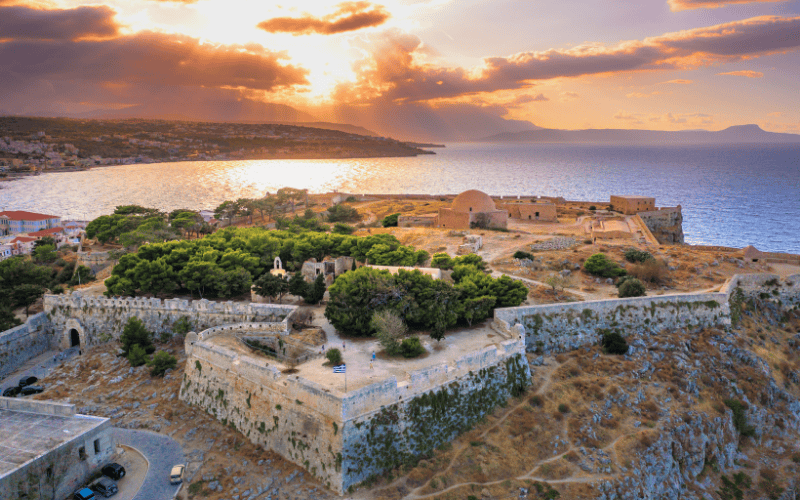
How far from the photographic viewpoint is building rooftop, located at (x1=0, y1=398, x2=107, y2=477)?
21438mm

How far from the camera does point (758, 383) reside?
31609 mm

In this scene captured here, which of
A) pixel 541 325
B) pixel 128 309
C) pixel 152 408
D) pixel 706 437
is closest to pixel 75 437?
pixel 152 408

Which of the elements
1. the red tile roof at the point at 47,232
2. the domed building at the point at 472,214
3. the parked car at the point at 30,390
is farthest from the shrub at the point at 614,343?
the red tile roof at the point at 47,232

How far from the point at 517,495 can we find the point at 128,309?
27749mm

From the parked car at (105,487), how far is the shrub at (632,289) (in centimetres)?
3154

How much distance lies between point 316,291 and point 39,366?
1872 centimetres

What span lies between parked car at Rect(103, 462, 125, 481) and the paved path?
1289 centimetres

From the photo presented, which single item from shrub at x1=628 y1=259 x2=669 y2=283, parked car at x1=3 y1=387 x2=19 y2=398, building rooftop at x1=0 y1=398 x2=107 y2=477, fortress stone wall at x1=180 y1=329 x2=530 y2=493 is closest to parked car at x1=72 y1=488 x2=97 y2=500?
building rooftop at x1=0 y1=398 x2=107 y2=477

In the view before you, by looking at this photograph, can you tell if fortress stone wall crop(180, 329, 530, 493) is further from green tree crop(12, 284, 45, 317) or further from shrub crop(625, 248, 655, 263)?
shrub crop(625, 248, 655, 263)

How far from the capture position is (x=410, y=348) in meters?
26.7

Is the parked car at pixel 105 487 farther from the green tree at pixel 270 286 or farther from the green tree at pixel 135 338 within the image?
the green tree at pixel 270 286

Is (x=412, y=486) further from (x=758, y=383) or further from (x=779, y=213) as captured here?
(x=779, y=213)

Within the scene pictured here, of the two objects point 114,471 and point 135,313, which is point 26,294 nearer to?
point 135,313

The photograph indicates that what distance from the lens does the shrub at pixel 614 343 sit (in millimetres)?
31828
